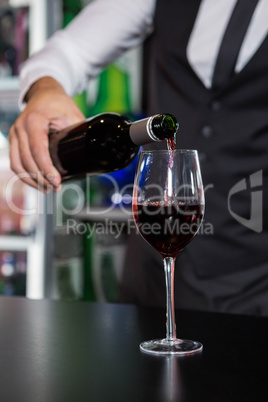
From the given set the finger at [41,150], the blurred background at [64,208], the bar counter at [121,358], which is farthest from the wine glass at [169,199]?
the blurred background at [64,208]

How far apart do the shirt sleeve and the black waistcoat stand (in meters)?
0.14

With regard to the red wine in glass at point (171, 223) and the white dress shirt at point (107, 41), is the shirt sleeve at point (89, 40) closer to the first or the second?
the white dress shirt at point (107, 41)

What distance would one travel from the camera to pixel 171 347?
690mm

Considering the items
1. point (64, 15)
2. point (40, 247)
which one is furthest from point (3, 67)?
point (40, 247)

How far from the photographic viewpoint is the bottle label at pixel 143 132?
784mm

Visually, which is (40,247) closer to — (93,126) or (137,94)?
(137,94)

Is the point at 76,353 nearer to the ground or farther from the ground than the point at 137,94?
nearer to the ground

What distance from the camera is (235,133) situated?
47.3 inches

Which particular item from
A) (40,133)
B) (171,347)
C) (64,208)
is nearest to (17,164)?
(40,133)

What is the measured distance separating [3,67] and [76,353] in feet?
8.34

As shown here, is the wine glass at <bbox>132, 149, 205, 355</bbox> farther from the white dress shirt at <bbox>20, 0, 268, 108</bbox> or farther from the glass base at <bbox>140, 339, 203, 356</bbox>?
the white dress shirt at <bbox>20, 0, 268, 108</bbox>

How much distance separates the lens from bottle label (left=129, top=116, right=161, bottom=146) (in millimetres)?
784

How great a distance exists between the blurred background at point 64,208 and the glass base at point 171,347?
195cm

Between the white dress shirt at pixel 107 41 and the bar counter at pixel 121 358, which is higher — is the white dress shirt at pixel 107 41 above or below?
above
